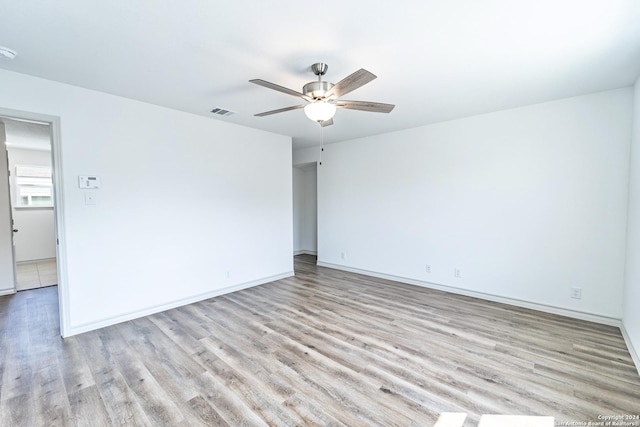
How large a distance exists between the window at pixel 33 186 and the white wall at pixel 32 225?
97 mm

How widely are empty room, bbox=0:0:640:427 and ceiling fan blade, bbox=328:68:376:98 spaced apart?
0.02 m

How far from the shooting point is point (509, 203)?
3.57m

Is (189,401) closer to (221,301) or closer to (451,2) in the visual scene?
(221,301)

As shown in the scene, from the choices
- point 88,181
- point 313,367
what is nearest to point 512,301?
point 313,367

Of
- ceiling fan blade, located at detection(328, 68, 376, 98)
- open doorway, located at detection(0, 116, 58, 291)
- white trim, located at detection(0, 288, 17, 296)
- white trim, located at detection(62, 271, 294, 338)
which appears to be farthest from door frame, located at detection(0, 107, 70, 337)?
open doorway, located at detection(0, 116, 58, 291)

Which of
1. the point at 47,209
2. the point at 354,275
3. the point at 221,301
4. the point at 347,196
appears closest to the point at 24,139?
the point at 47,209

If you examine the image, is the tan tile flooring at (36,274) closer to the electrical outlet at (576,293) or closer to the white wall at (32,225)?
the white wall at (32,225)

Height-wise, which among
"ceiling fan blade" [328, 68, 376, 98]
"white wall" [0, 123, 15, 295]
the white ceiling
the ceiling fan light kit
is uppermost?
the white ceiling

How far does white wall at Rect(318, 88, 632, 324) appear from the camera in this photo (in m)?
2.99

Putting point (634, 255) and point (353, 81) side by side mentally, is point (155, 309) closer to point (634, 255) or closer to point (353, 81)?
point (353, 81)

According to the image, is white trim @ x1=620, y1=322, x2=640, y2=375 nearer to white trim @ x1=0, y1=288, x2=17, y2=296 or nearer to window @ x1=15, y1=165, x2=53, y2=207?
white trim @ x1=0, y1=288, x2=17, y2=296

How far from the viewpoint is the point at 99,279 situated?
298 centimetres

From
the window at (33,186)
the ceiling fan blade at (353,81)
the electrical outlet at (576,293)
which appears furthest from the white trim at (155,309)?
the window at (33,186)

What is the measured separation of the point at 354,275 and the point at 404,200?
1.67 metres
